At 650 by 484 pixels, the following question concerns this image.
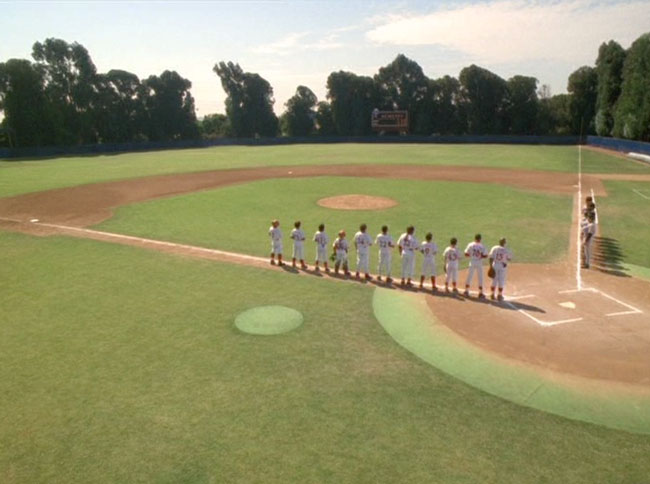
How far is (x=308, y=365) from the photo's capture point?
9.14 m

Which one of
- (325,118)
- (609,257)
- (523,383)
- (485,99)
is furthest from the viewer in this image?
(325,118)

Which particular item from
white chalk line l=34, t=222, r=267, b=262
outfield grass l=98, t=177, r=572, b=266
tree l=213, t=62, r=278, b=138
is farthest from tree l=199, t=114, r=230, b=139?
white chalk line l=34, t=222, r=267, b=262

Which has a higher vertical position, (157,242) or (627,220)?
(157,242)

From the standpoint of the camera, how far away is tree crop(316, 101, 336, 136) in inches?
3883

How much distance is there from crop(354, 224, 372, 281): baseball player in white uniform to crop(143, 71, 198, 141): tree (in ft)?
287

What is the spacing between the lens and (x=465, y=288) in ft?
42.7

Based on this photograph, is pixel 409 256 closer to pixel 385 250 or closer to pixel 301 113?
pixel 385 250

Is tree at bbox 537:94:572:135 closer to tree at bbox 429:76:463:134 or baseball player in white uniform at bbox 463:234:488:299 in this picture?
tree at bbox 429:76:463:134

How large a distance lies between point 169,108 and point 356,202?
258 ft

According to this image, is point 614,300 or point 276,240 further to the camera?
point 276,240

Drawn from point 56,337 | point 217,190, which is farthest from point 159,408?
point 217,190

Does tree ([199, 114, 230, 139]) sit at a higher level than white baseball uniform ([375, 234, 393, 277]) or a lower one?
higher

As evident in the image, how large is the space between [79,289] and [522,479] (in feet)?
40.1

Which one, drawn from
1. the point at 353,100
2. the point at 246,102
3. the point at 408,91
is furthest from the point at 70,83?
the point at 408,91
